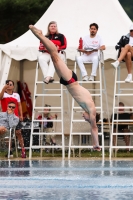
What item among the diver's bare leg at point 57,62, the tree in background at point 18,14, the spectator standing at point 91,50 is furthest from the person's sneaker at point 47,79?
the tree in background at point 18,14

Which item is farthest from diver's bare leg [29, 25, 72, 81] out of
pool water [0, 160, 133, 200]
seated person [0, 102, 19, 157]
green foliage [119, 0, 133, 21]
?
green foliage [119, 0, 133, 21]

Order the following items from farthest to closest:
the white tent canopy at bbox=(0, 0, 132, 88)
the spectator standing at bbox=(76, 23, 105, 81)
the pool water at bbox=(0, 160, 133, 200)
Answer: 1. the white tent canopy at bbox=(0, 0, 132, 88)
2. the spectator standing at bbox=(76, 23, 105, 81)
3. the pool water at bbox=(0, 160, 133, 200)

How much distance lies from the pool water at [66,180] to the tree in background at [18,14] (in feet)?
58.1

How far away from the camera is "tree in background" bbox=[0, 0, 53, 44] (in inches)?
1288

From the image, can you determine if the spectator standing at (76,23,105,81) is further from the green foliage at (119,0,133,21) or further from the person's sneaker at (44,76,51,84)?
the green foliage at (119,0,133,21)

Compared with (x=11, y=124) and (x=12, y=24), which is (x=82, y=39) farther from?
(x=12, y=24)

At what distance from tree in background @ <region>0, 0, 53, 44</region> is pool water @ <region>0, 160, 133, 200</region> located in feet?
58.1

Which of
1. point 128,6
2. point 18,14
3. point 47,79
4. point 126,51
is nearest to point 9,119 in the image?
point 47,79

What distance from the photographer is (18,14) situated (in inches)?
1353

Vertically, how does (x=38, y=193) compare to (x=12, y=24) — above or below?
below

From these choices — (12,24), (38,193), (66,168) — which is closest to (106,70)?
(66,168)

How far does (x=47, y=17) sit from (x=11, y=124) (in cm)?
418

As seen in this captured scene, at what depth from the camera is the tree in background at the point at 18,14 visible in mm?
32719

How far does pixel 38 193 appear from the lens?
9.42 m
